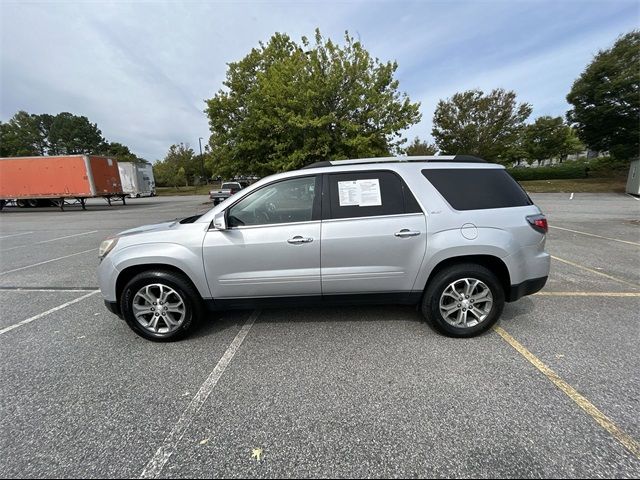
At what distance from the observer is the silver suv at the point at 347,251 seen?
10.1 ft

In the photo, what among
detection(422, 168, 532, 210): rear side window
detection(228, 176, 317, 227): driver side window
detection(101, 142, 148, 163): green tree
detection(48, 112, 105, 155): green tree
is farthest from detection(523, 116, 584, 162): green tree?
detection(48, 112, 105, 155): green tree

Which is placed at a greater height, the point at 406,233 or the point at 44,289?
the point at 406,233

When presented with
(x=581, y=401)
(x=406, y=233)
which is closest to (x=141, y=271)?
(x=406, y=233)

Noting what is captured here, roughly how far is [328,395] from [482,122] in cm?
3608

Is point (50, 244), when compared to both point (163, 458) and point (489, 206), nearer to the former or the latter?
point (163, 458)

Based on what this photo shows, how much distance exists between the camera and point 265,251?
3.06 metres

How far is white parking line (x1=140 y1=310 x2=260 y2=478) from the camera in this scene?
186 cm

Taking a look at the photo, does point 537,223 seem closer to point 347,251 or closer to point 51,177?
point 347,251

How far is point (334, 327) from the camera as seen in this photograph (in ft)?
11.4

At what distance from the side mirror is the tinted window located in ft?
3.36

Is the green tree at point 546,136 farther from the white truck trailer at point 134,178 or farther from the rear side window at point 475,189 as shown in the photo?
the white truck trailer at point 134,178

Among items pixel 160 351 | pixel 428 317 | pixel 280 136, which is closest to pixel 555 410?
pixel 428 317

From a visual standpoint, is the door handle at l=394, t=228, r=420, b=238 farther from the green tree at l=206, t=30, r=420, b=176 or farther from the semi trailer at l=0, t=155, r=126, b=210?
the semi trailer at l=0, t=155, r=126, b=210

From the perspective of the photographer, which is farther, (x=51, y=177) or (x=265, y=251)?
(x=51, y=177)
